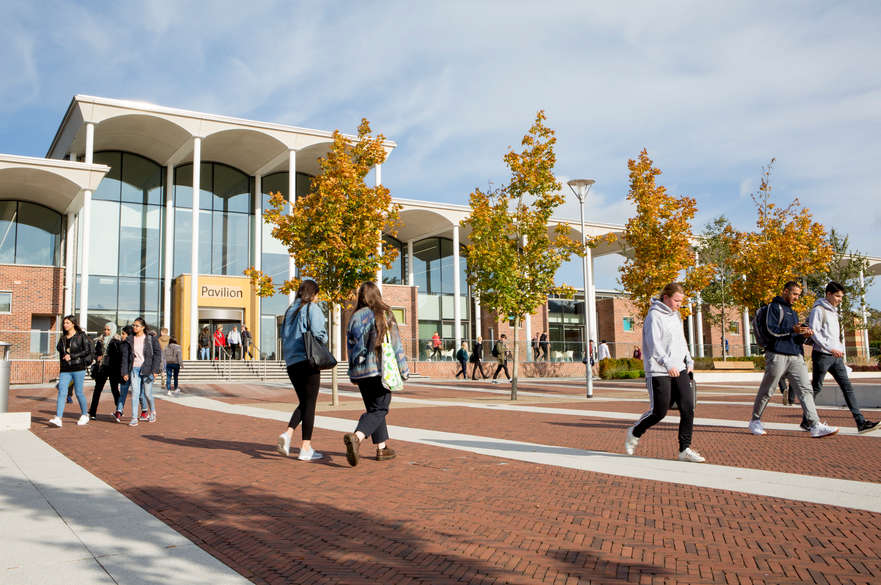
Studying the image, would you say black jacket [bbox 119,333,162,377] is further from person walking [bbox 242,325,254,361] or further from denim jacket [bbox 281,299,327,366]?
person walking [bbox 242,325,254,361]

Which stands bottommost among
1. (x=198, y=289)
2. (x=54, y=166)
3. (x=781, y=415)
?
(x=781, y=415)

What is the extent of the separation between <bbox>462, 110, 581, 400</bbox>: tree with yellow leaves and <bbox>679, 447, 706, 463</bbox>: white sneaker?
32.1ft

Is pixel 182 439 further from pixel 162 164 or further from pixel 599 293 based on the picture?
pixel 599 293

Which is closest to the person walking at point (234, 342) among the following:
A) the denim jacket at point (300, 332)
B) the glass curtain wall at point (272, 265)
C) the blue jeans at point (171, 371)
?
the glass curtain wall at point (272, 265)

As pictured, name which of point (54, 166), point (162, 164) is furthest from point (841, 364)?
point (162, 164)

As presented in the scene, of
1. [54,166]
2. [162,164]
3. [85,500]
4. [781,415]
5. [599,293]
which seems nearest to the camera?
[85,500]

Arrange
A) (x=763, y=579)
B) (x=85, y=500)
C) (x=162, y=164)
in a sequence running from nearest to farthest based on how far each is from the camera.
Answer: (x=763, y=579)
(x=85, y=500)
(x=162, y=164)

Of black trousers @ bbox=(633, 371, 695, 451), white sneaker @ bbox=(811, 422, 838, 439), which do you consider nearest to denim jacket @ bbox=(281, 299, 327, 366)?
black trousers @ bbox=(633, 371, 695, 451)

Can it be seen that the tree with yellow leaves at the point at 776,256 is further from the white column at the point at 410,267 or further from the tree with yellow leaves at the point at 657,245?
the white column at the point at 410,267

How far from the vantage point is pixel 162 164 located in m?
34.8

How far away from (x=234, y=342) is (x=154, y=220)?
29.8 feet

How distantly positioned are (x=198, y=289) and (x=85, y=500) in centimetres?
2869

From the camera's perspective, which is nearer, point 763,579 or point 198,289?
point 763,579

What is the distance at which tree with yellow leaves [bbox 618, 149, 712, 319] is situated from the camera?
21.7 meters
